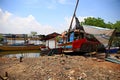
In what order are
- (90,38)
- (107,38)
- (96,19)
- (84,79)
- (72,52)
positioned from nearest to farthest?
(84,79) < (107,38) < (72,52) < (90,38) < (96,19)

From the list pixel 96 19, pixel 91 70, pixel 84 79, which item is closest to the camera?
pixel 84 79

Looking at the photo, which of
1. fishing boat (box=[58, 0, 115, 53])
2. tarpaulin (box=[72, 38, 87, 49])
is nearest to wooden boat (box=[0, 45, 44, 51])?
fishing boat (box=[58, 0, 115, 53])

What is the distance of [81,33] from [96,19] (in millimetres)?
19647

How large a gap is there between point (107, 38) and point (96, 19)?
2330cm

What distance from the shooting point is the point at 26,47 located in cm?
2895

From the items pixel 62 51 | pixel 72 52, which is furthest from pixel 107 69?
pixel 62 51

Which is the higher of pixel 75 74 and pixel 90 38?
pixel 90 38

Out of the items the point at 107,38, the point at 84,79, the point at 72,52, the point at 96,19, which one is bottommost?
the point at 84,79

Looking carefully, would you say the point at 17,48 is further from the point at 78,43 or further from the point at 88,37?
the point at 78,43

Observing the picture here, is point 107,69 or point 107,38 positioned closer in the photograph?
point 107,69

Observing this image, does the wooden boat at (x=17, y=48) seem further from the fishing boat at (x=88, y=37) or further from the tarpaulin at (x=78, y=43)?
the tarpaulin at (x=78, y=43)

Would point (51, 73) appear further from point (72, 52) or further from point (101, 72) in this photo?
point (72, 52)

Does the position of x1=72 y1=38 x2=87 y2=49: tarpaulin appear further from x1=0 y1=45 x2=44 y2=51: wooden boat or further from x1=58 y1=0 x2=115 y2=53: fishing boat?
x1=0 y1=45 x2=44 y2=51: wooden boat

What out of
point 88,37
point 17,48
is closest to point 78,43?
point 88,37
